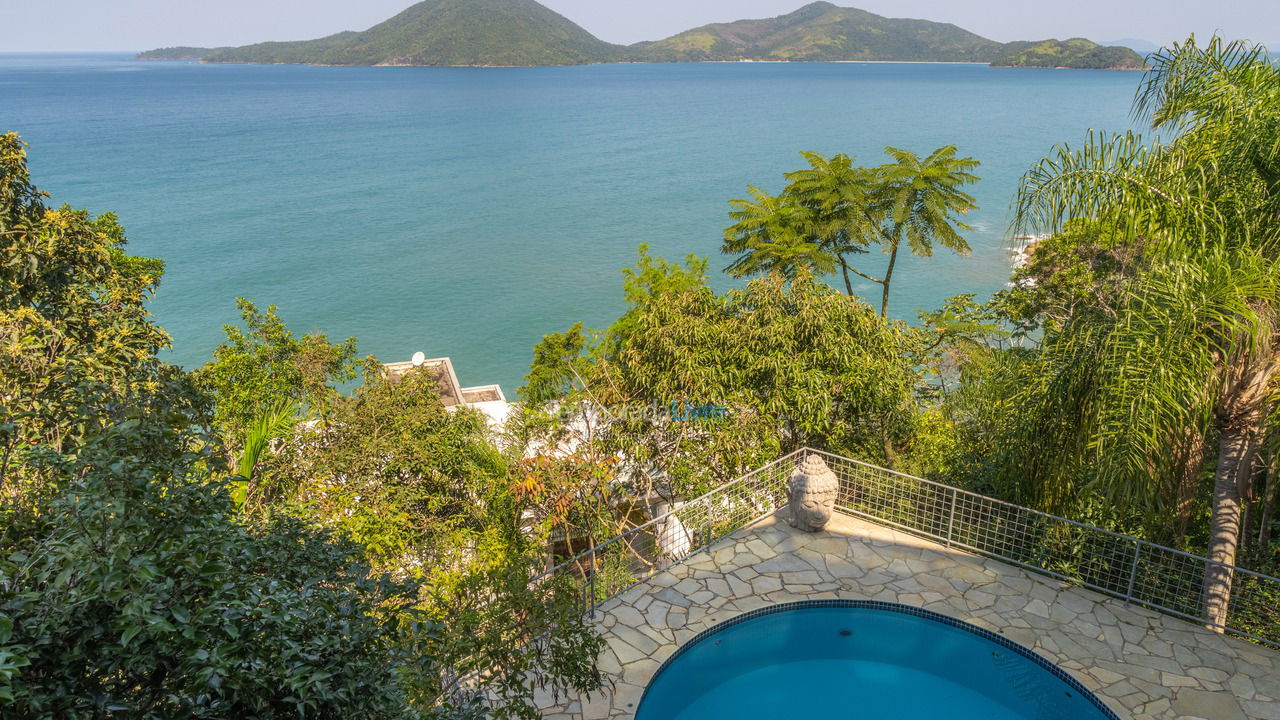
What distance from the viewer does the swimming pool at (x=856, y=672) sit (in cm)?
864

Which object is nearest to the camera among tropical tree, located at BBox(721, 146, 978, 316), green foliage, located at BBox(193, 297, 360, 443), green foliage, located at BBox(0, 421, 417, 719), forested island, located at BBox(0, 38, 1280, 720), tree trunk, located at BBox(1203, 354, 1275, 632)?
green foliage, located at BBox(0, 421, 417, 719)

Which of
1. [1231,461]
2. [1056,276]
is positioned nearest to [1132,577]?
[1231,461]

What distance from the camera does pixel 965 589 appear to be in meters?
9.89

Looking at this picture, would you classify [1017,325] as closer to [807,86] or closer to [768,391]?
[768,391]

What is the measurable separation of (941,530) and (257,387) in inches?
557

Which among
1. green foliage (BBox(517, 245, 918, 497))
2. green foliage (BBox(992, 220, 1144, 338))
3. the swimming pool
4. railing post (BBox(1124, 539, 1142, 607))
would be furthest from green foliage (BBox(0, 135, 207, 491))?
green foliage (BBox(992, 220, 1144, 338))

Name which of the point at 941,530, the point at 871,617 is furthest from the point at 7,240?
the point at 941,530

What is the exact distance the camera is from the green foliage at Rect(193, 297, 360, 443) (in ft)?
56.2

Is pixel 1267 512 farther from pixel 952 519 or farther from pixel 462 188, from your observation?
pixel 462 188

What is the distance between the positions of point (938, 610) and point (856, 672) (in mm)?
1209

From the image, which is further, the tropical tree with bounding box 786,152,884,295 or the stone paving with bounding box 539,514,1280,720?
the tropical tree with bounding box 786,152,884,295

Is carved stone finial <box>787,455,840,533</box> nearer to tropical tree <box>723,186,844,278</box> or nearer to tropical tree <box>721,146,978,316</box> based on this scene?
tropical tree <box>723,186,844,278</box>

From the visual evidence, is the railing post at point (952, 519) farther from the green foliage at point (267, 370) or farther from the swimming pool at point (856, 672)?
the green foliage at point (267, 370)

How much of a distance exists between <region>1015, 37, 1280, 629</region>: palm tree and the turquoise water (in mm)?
33819
